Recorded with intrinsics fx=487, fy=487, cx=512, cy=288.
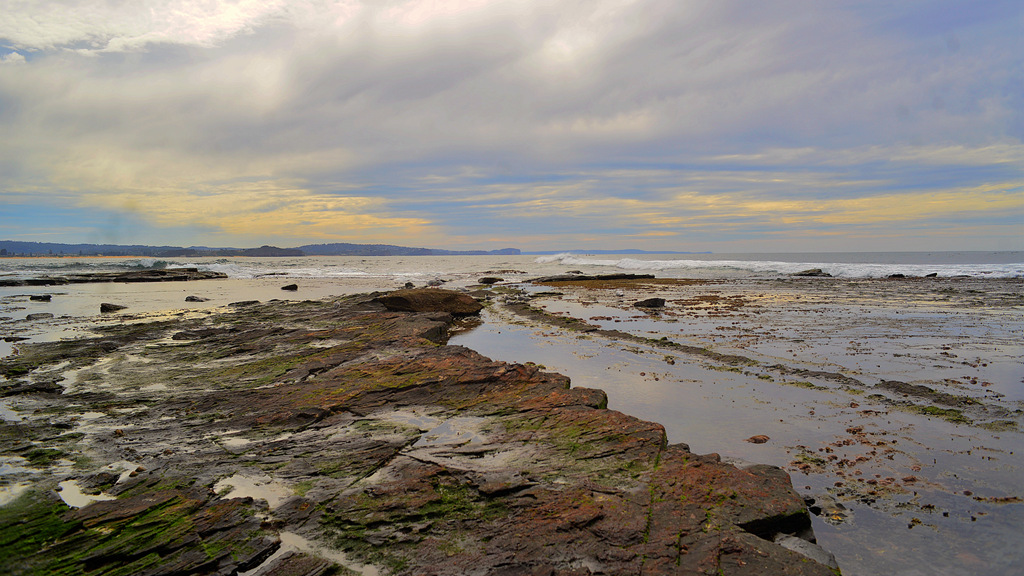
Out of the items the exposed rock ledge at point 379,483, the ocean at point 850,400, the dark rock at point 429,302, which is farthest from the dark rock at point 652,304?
the exposed rock ledge at point 379,483

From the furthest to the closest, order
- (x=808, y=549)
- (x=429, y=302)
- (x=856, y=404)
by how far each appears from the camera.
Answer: (x=429, y=302) → (x=856, y=404) → (x=808, y=549)

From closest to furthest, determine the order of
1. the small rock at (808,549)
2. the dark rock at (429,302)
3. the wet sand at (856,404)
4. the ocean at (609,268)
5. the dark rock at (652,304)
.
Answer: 1. the small rock at (808,549)
2. the wet sand at (856,404)
3. the dark rock at (429,302)
4. the dark rock at (652,304)
5. the ocean at (609,268)

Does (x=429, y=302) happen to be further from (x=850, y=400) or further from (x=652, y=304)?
(x=850, y=400)

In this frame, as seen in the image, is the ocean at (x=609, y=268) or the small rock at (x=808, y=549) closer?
the small rock at (x=808, y=549)

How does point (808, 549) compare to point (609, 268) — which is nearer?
point (808, 549)

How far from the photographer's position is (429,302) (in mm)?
20047

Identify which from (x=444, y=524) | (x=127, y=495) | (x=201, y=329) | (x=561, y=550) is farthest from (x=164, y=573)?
(x=201, y=329)

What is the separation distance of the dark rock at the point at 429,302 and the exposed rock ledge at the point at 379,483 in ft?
33.9

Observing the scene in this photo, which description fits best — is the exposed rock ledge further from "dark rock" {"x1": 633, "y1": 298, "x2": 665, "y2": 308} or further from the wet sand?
"dark rock" {"x1": 633, "y1": 298, "x2": 665, "y2": 308}

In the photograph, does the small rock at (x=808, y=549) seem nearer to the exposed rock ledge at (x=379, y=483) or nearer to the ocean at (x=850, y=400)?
the exposed rock ledge at (x=379, y=483)

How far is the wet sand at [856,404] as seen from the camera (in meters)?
4.69

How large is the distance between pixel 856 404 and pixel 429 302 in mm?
14966

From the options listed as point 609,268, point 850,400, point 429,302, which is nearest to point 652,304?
point 429,302

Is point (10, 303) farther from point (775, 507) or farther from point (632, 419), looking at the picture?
point (775, 507)
